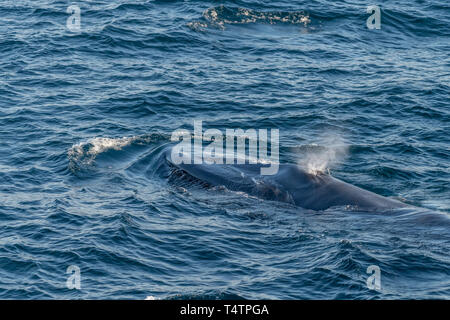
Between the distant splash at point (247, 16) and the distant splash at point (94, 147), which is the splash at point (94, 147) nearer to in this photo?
the distant splash at point (94, 147)

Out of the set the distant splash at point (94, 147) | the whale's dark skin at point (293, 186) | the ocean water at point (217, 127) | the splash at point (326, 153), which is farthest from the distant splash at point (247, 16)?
the whale's dark skin at point (293, 186)

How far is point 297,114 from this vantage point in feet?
132

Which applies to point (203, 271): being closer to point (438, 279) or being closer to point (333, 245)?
point (333, 245)

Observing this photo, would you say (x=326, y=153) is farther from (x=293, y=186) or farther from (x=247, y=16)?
(x=247, y=16)

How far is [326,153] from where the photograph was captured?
3594 cm

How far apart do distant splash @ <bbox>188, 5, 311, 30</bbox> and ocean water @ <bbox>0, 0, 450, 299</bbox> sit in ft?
0.44

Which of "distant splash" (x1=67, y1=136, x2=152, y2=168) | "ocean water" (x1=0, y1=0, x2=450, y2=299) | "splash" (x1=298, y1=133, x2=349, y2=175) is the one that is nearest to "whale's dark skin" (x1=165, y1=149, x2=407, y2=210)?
"ocean water" (x1=0, y1=0, x2=450, y2=299)

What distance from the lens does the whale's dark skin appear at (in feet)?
93.7

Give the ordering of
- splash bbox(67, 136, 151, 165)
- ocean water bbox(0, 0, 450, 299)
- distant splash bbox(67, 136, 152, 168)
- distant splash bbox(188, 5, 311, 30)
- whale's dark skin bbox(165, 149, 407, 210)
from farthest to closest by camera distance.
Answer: distant splash bbox(188, 5, 311, 30)
splash bbox(67, 136, 151, 165)
distant splash bbox(67, 136, 152, 168)
whale's dark skin bbox(165, 149, 407, 210)
ocean water bbox(0, 0, 450, 299)

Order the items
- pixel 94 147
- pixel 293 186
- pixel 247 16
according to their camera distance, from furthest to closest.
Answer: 1. pixel 247 16
2. pixel 94 147
3. pixel 293 186

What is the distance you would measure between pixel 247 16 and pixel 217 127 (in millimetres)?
16837

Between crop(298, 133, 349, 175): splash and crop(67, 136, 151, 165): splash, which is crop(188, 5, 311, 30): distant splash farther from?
crop(67, 136, 151, 165): splash

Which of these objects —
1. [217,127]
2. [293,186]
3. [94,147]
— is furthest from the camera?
[217,127]

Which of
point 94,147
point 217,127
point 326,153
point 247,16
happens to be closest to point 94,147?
point 94,147
